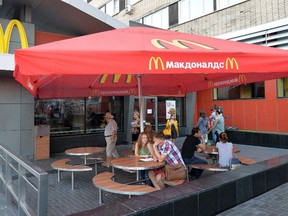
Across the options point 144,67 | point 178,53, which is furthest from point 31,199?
point 178,53

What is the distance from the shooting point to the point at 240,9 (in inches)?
550

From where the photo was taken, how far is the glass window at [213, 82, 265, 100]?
13.0 meters

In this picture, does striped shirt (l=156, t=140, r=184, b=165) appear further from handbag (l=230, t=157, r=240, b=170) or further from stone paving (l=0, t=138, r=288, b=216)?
handbag (l=230, t=157, r=240, b=170)

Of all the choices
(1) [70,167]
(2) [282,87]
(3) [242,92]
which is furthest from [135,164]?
(3) [242,92]

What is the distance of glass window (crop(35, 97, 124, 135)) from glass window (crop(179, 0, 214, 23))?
25.6ft

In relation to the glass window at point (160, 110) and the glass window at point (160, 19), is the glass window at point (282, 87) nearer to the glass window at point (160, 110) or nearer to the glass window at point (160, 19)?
the glass window at point (160, 110)

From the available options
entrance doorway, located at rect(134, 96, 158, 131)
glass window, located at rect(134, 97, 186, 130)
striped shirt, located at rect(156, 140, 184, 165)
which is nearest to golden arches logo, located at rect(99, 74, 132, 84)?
striped shirt, located at rect(156, 140, 184, 165)

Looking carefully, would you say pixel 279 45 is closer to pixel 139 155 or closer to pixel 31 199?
pixel 139 155

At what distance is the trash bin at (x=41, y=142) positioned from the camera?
9.41 metres

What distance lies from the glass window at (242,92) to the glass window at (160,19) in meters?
6.88

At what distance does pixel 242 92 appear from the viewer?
1391cm

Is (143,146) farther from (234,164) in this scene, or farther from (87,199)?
(234,164)

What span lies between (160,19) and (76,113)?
36.9 feet

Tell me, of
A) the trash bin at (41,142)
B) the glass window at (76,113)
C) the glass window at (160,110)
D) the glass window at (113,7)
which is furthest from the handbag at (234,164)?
the glass window at (113,7)
